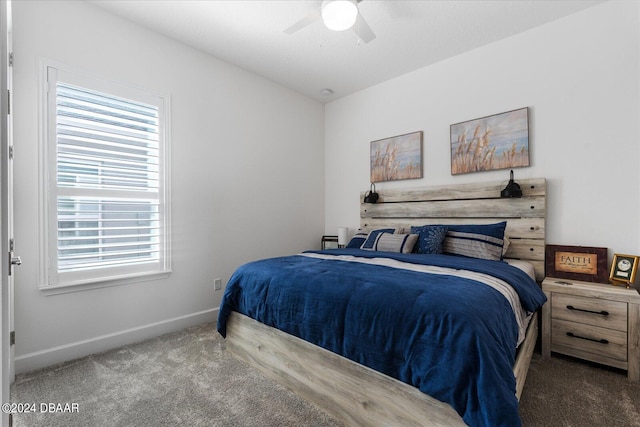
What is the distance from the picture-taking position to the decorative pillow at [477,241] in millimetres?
2564

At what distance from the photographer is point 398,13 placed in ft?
8.20

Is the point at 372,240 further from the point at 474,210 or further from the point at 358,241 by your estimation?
the point at 474,210

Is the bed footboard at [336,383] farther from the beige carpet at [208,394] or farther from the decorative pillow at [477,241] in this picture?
the decorative pillow at [477,241]

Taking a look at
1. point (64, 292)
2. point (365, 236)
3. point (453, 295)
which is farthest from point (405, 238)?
point (64, 292)

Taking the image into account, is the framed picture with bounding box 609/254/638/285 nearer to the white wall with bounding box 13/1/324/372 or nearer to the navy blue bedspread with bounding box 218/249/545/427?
the navy blue bedspread with bounding box 218/249/545/427

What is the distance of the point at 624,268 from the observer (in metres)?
2.21

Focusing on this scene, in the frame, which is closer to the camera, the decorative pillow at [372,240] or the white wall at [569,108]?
the white wall at [569,108]

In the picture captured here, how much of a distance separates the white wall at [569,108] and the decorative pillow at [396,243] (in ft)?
2.88

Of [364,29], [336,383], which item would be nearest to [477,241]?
[336,383]

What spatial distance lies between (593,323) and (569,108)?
5.78 ft

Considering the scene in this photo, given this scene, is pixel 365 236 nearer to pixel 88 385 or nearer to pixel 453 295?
pixel 453 295

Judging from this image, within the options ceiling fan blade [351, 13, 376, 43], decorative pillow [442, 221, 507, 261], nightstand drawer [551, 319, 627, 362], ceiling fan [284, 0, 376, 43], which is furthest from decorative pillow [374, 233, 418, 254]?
ceiling fan [284, 0, 376, 43]

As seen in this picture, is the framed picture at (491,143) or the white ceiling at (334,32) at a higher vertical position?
the white ceiling at (334,32)

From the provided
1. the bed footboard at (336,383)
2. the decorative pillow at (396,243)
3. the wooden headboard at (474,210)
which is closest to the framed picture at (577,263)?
the wooden headboard at (474,210)
